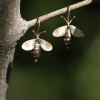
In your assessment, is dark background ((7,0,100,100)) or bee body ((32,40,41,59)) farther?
dark background ((7,0,100,100))

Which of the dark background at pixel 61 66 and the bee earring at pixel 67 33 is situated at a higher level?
the dark background at pixel 61 66

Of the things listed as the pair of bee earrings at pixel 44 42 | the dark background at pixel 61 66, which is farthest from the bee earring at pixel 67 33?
the dark background at pixel 61 66

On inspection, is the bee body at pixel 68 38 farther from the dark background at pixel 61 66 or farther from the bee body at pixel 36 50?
the dark background at pixel 61 66

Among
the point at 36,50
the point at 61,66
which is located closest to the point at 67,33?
the point at 36,50

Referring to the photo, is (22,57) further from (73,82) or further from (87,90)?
(87,90)

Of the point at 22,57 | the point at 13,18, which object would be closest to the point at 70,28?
the point at 13,18

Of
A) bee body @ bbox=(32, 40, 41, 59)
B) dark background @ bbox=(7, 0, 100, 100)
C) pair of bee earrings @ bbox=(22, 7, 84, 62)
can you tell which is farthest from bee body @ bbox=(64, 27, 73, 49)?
dark background @ bbox=(7, 0, 100, 100)

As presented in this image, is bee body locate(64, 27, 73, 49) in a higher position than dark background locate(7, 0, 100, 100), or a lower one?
lower

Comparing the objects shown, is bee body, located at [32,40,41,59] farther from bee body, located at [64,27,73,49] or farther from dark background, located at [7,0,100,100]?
dark background, located at [7,0,100,100]
